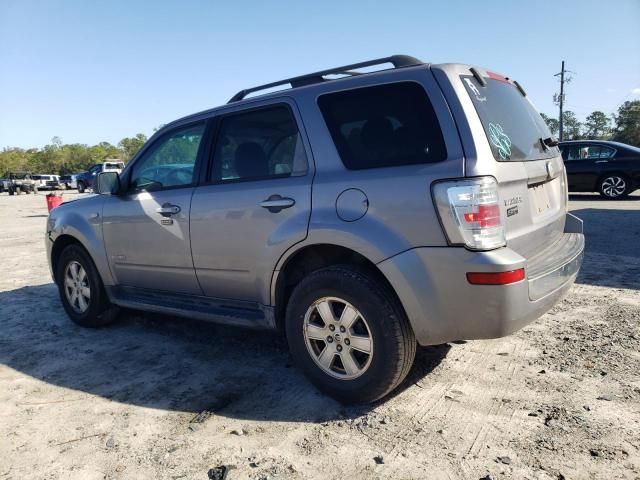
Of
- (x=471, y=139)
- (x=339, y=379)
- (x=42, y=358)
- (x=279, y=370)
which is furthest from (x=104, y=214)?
(x=471, y=139)

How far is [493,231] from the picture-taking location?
2457mm

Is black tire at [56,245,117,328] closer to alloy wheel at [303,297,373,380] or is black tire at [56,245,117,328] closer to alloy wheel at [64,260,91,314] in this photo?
alloy wheel at [64,260,91,314]

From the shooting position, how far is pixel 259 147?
133 inches

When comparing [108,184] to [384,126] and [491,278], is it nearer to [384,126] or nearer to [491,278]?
[384,126]

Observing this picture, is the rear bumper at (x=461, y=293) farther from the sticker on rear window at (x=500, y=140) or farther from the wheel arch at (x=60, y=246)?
the wheel arch at (x=60, y=246)

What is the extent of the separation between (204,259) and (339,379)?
133cm

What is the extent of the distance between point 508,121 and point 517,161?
1.01ft

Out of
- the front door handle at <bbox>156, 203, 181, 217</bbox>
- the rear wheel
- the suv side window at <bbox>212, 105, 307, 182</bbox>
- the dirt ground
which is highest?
the suv side window at <bbox>212, 105, 307, 182</bbox>

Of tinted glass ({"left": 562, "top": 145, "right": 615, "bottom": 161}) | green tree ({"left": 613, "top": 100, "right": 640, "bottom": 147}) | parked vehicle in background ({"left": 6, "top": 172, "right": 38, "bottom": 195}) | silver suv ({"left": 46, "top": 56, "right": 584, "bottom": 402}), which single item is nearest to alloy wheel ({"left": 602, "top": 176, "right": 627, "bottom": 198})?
tinted glass ({"left": 562, "top": 145, "right": 615, "bottom": 161})

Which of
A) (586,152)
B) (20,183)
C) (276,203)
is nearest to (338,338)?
(276,203)

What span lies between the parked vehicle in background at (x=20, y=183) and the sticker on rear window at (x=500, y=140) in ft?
141

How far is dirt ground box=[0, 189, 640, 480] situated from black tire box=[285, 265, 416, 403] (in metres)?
0.13

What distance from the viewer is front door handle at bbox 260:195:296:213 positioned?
3004 millimetres

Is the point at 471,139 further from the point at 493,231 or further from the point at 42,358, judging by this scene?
the point at 42,358
